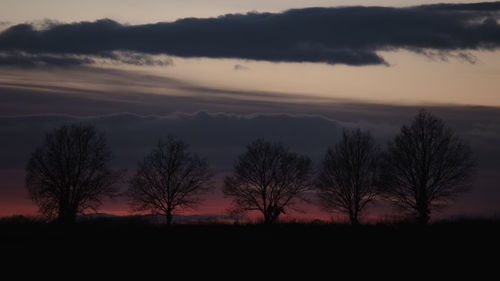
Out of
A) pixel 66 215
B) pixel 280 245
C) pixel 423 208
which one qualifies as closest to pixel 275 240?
pixel 280 245

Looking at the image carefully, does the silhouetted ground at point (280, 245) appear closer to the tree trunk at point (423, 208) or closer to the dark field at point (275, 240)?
the dark field at point (275, 240)

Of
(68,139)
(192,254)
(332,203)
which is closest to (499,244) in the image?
(192,254)

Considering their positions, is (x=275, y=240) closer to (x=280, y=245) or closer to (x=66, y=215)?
(x=280, y=245)

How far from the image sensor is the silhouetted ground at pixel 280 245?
109 feet

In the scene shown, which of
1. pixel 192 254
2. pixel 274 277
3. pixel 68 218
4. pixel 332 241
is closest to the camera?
pixel 274 277

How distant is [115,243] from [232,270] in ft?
41.8

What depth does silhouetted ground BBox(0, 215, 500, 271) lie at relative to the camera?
33.3 metres

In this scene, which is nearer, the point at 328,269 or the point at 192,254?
the point at 328,269

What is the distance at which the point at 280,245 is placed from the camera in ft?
126

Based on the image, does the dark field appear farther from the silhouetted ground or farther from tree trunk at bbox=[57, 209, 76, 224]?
tree trunk at bbox=[57, 209, 76, 224]

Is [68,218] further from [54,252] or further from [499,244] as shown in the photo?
[499,244]

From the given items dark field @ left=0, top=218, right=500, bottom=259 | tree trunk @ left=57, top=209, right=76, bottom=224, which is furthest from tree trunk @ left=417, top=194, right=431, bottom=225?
tree trunk @ left=57, top=209, right=76, bottom=224

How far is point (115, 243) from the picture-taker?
40281 mm

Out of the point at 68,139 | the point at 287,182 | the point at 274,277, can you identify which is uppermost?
the point at 68,139
